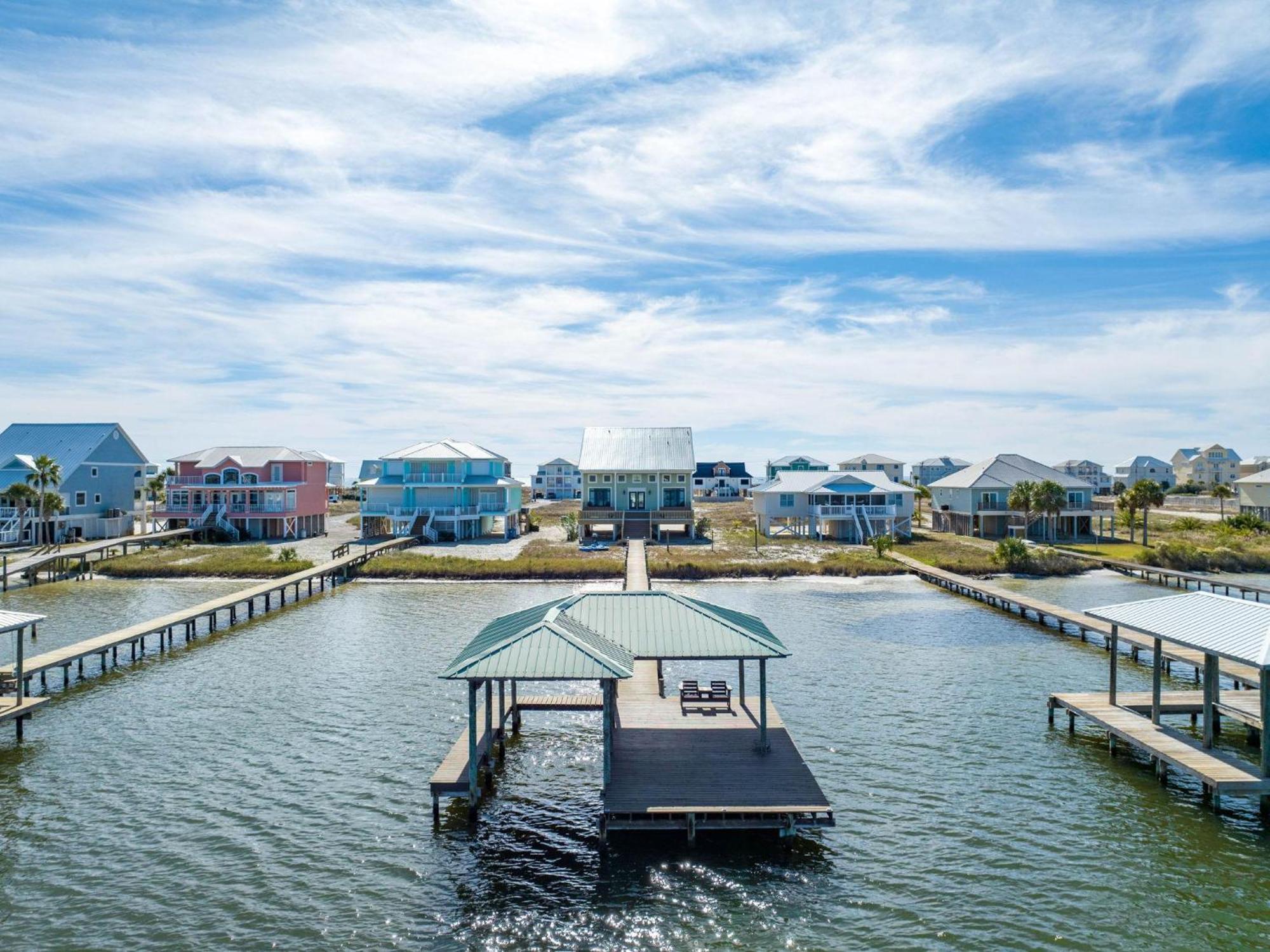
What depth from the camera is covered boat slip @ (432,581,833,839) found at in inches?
647

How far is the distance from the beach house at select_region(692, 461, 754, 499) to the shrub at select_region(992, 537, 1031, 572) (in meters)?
87.0

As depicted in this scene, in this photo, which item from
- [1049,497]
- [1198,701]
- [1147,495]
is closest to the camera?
[1198,701]

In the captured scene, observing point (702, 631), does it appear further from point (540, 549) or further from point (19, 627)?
point (540, 549)

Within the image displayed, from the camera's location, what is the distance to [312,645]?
3506 centimetres

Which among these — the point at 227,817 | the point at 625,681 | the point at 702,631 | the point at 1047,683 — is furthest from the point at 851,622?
the point at 227,817

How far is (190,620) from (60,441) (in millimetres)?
47929

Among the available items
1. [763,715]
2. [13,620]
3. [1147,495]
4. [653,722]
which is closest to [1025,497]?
[1147,495]

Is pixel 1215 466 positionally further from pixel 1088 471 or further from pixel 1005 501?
pixel 1005 501

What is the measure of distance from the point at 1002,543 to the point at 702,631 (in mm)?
45096

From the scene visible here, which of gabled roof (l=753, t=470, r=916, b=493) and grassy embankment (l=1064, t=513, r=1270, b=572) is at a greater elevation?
gabled roof (l=753, t=470, r=916, b=493)

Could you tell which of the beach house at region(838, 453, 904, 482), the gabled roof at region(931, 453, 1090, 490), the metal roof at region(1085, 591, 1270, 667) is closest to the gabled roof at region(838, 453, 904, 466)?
the beach house at region(838, 453, 904, 482)

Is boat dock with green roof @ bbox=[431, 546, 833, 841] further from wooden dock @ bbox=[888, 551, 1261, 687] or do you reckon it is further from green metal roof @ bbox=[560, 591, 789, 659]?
wooden dock @ bbox=[888, 551, 1261, 687]

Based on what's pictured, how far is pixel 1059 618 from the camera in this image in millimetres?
36531

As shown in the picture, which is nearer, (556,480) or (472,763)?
(472,763)
